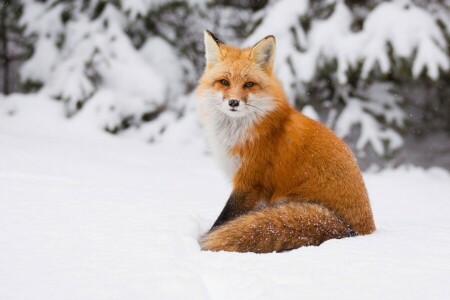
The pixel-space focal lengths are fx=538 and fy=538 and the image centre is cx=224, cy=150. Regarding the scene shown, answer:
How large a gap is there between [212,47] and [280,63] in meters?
3.76

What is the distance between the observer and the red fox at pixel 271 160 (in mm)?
3383

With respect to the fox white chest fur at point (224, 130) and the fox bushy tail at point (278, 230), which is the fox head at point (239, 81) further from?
the fox bushy tail at point (278, 230)

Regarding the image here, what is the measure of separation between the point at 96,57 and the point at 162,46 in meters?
1.18

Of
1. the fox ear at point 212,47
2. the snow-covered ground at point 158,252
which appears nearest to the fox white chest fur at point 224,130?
the fox ear at point 212,47

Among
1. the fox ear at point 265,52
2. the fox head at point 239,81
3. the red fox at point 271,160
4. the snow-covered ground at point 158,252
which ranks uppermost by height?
the fox ear at point 265,52

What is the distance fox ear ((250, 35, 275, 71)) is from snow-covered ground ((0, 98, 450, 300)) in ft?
4.18

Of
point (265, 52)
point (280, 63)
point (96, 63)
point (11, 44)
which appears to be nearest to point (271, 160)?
point (265, 52)

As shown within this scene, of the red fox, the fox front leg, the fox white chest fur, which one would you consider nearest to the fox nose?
the red fox

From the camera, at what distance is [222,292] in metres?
2.44

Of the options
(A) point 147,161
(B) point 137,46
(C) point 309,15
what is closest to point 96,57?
(B) point 137,46

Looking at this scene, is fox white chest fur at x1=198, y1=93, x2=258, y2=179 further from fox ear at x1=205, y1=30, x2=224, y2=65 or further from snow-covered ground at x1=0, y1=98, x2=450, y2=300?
snow-covered ground at x1=0, y1=98, x2=450, y2=300

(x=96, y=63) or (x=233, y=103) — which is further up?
(x=233, y=103)

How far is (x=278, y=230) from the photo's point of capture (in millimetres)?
3238

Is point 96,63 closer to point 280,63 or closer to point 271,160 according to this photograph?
point 280,63
